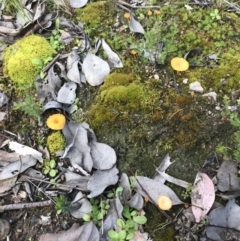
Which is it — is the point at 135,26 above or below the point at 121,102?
above

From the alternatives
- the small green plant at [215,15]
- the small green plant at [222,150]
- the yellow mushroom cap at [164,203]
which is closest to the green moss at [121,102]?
the small green plant at [222,150]

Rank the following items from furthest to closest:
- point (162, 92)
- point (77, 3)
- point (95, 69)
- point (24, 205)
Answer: point (77, 3), point (95, 69), point (162, 92), point (24, 205)

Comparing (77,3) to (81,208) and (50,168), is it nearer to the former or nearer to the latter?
(50,168)

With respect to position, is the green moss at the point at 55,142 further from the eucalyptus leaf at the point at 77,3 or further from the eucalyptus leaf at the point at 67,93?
the eucalyptus leaf at the point at 77,3

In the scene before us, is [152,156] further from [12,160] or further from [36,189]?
[12,160]

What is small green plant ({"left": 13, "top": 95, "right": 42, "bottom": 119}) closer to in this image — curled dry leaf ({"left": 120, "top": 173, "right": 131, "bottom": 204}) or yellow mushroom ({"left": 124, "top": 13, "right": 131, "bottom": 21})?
curled dry leaf ({"left": 120, "top": 173, "right": 131, "bottom": 204})

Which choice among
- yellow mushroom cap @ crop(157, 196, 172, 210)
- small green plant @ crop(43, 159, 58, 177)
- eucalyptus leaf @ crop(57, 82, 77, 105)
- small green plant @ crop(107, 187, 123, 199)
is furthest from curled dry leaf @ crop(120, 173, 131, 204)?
eucalyptus leaf @ crop(57, 82, 77, 105)

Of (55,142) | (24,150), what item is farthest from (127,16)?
(24,150)

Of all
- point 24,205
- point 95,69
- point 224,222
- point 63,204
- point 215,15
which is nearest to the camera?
point 224,222
